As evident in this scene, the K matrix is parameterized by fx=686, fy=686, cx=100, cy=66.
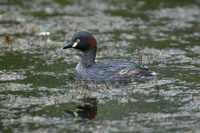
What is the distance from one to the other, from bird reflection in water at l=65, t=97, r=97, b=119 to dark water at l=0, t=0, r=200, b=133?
1 centimetres

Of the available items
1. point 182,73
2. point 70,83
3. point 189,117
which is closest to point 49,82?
point 70,83

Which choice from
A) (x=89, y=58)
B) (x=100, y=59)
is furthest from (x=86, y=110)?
(x=100, y=59)

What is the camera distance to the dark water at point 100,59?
9.48m

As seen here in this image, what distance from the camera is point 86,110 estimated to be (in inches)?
396

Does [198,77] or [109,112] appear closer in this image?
[109,112]

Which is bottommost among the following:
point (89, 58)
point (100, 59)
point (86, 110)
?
point (100, 59)

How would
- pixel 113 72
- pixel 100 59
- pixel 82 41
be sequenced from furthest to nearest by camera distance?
pixel 100 59, pixel 82 41, pixel 113 72

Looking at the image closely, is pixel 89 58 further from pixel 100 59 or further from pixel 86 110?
pixel 86 110

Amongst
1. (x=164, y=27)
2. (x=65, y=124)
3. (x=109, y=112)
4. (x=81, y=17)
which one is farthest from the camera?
(x=81, y=17)

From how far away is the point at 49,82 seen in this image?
12.0 meters

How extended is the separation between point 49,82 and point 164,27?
254 inches

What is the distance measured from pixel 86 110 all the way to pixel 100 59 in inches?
174

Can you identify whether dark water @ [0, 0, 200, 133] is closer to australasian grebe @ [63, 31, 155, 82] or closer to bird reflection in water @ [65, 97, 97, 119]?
bird reflection in water @ [65, 97, 97, 119]

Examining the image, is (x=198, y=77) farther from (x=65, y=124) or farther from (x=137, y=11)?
(x=137, y=11)
